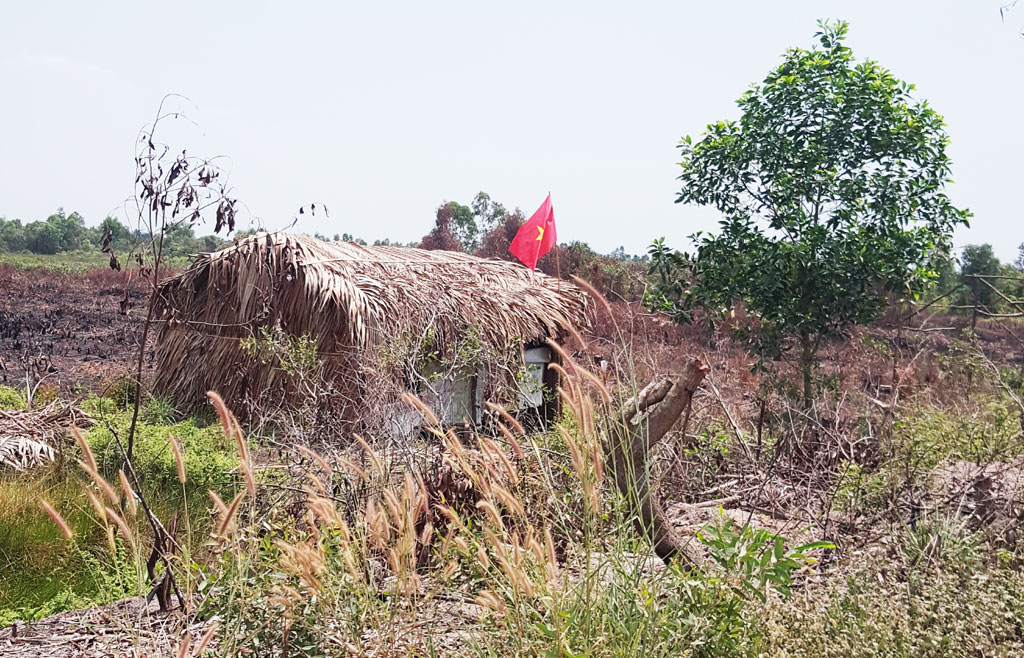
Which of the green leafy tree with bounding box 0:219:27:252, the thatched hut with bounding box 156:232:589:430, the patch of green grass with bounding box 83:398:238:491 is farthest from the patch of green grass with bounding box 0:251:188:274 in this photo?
the patch of green grass with bounding box 83:398:238:491

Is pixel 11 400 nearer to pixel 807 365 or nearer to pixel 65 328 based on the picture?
pixel 807 365

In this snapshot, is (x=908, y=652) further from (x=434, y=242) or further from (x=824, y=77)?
(x=434, y=242)

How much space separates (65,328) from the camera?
15.9m

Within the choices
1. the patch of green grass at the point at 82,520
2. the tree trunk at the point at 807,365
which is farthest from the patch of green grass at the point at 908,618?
the tree trunk at the point at 807,365

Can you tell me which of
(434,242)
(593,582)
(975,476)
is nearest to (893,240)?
(975,476)

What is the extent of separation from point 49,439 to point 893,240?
7.53 metres

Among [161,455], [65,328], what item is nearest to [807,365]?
[161,455]

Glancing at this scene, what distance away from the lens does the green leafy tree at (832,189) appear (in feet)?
25.4

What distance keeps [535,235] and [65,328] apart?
36.6ft

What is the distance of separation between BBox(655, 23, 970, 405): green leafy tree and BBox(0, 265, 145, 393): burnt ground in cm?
644

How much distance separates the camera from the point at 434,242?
2555 cm

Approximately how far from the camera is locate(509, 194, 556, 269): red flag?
908cm

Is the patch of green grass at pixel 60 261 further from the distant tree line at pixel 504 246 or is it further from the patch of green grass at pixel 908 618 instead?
the patch of green grass at pixel 908 618

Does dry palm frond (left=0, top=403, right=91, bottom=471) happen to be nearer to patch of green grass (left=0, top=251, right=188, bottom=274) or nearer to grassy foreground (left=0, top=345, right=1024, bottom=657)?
grassy foreground (left=0, top=345, right=1024, bottom=657)
